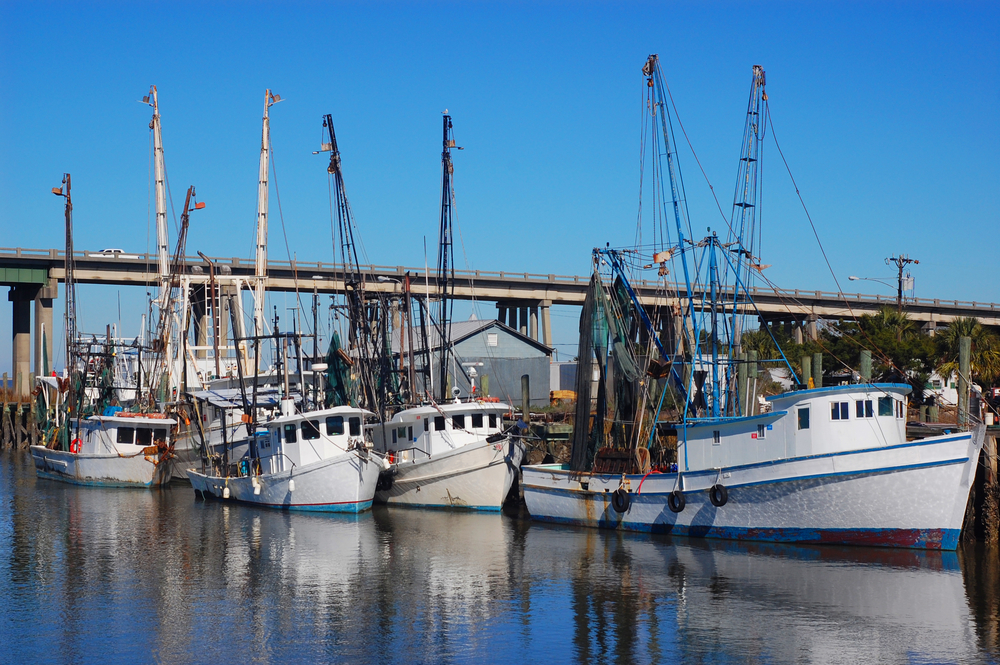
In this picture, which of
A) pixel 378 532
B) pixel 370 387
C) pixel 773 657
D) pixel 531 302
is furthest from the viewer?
pixel 531 302

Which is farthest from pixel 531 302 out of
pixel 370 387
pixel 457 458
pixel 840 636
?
pixel 840 636

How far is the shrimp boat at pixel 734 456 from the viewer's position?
27.7 m

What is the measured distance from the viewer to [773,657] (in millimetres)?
19500

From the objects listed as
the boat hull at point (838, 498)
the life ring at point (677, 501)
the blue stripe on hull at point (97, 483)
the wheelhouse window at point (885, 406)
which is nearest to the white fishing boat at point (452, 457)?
the boat hull at point (838, 498)

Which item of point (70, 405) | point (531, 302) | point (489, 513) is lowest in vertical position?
point (489, 513)

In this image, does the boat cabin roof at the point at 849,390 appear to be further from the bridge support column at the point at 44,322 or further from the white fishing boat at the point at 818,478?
the bridge support column at the point at 44,322

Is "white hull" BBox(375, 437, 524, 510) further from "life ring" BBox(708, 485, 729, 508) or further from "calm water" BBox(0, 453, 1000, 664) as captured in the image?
"life ring" BBox(708, 485, 729, 508)

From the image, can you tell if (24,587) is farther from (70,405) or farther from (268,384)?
(70,405)

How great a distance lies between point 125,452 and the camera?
1925 inches

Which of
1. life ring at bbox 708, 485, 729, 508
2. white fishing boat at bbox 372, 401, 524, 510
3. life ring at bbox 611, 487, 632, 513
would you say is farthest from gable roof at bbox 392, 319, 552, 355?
life ring at bbox 708, 485, 729, 508

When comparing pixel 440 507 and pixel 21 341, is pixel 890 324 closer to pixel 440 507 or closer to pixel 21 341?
pixel 440 507

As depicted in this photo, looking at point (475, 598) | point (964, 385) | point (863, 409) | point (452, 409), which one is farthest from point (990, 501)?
point (452, 409)

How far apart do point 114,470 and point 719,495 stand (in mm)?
31880

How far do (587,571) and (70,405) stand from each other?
127ft
